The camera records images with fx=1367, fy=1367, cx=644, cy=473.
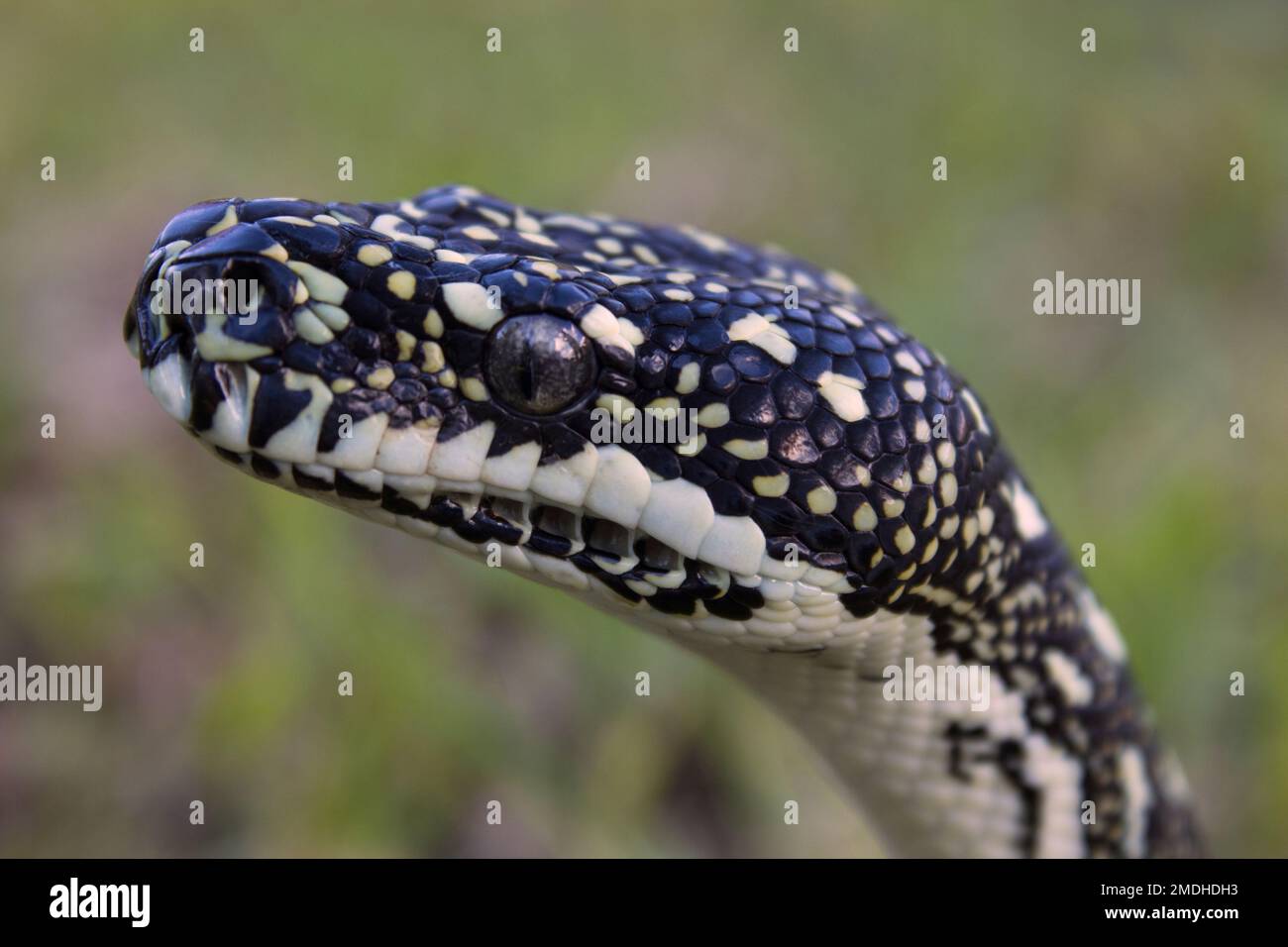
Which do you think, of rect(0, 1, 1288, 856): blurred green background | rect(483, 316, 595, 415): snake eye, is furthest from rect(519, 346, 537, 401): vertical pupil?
rect(0, 1, 1288, 856): blurred green background

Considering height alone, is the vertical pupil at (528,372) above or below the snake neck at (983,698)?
above

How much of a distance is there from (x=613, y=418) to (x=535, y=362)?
19 cm

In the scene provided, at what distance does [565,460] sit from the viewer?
2.60 m

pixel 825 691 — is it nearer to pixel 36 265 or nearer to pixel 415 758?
pixel 415 758

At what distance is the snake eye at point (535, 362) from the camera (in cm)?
256

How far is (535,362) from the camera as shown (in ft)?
8.43

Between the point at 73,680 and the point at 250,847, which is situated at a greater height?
the point at 73,680

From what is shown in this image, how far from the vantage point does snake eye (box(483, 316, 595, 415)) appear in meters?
2.56

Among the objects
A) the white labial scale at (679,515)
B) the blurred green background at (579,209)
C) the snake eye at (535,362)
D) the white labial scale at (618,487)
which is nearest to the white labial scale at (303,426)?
the snake eye at (535,362)

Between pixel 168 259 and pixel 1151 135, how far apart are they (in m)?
9.11
